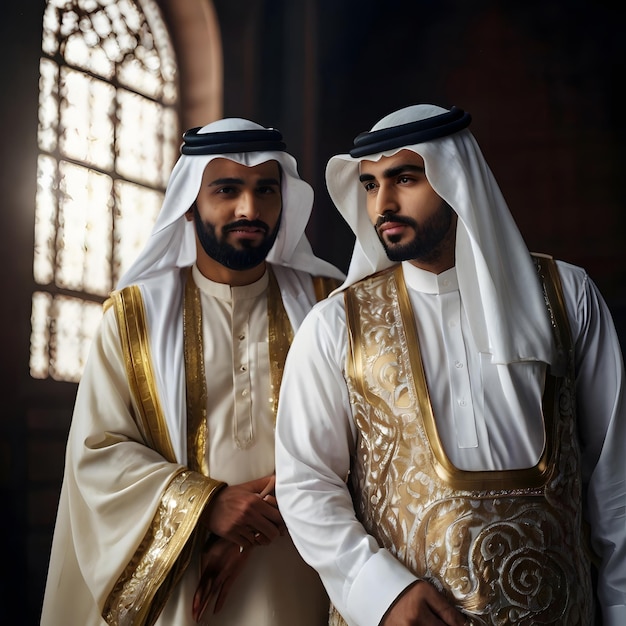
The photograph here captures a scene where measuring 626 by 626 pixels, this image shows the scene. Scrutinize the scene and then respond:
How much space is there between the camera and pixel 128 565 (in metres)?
3.23

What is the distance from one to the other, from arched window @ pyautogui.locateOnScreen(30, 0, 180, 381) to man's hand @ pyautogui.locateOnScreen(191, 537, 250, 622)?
110 centimetres

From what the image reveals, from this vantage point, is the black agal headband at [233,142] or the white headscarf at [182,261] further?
the black agal headband at [233,142]

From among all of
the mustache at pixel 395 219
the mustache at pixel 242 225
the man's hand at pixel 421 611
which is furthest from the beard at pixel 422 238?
the man's hand at pixel 421 611

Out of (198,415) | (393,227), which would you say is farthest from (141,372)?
(393,227)

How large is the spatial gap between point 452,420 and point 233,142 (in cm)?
129

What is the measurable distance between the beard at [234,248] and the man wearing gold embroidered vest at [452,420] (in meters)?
0.50

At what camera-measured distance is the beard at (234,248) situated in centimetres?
352

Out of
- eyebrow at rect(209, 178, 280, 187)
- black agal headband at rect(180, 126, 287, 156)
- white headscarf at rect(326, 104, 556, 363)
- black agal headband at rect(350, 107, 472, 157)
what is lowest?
white headscarf at rect(326, 104, 556, 363)

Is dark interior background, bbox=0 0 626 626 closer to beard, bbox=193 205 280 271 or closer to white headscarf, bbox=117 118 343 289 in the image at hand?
white headscarf, bbox=117 118 343 289

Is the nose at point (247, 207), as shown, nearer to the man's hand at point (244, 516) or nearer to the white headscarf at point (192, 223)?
the white headscarf at point (192, 223)

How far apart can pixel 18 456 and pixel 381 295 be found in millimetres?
1565

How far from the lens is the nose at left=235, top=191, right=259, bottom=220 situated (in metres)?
3.50

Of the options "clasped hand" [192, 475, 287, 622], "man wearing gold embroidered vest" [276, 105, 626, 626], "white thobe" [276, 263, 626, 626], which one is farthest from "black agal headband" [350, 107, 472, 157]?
"clasped hand" [192, 475, 287, 622]

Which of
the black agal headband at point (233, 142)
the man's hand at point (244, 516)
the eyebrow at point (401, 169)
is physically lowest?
the man's hand at point (244, 516)
